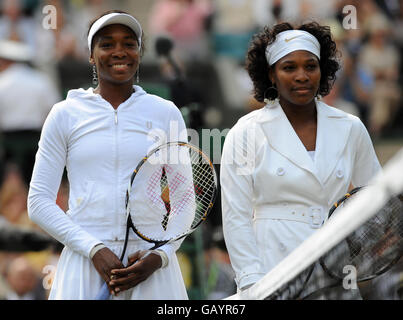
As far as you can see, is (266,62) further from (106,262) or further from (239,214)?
(106,262)

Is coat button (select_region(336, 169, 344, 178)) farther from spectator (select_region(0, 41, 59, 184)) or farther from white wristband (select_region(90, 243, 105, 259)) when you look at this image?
spectator (select_region(0, 41, 59, 184))

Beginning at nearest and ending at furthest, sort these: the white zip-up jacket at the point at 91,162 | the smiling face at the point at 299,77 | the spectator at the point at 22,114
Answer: the white zip-up jacket at the point at 91,162 < the smiling face at the point at 299,77 < the spectator at the point at 22,114

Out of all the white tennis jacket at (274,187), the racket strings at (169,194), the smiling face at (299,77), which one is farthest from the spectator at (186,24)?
the racket strings at (169,194)

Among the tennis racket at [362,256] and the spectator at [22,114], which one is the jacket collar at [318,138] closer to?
the tennis racket at [362,256]

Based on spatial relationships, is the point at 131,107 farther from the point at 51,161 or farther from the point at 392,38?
the point at 392,38

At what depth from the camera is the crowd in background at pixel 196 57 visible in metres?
8.36

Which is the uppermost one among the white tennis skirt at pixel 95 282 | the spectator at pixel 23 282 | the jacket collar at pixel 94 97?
the jacket collar at pixel 94 97

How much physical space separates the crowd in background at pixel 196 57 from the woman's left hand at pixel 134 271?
4029mm

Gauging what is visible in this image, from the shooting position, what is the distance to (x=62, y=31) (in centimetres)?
933

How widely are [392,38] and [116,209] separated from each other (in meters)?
6.42

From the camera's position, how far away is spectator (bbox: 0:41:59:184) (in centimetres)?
828

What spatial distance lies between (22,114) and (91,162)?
13.8ft

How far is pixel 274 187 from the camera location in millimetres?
4488

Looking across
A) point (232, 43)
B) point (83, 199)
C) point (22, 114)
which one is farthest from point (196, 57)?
point (83, 199)
